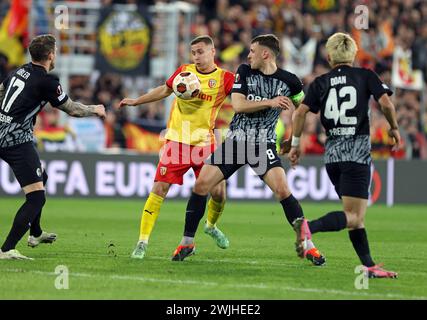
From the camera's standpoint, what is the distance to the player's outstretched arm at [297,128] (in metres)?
9.76

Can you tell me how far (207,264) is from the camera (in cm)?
1055

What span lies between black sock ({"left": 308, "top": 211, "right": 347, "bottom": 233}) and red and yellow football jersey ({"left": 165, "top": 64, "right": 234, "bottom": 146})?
2169mm

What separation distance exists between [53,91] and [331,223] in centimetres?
330

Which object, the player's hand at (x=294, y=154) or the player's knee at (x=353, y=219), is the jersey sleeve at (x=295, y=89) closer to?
the player's hand at (x=294, y=154)

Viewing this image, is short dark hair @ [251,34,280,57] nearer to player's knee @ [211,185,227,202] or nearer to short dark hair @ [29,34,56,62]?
player's knee @ [211,185,227,202]

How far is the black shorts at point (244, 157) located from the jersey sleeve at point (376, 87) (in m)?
1.60

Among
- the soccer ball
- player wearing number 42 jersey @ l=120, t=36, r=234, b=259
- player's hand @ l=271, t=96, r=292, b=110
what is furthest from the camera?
player wearing number 42 jersey @ l=120, t=36, r=234, b=259

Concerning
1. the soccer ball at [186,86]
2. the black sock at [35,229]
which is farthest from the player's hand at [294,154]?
the black sock at [35,229]

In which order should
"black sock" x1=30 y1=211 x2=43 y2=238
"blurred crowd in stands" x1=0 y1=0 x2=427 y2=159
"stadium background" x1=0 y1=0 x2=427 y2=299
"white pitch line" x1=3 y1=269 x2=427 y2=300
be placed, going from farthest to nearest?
"blurred crowd in stands" x1=0 y1=0 x2=427 y2=159
"stadium background" x1=0 y1=0 x2=427 y2=299
"black sock" x1=30 y1=211 x2=43 y2=238
"white pitch line" x1=3 y1=269 x2=427 y2=300

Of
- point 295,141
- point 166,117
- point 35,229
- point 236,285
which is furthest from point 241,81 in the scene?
point 166,117

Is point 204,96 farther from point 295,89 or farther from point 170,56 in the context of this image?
point 170,56

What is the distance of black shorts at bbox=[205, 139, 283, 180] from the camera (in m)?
10.7

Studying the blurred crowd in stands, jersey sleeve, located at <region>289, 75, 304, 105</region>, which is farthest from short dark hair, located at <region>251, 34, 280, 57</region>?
the blurred crowd in stands

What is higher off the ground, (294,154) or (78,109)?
(78,109)
